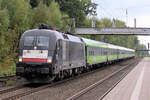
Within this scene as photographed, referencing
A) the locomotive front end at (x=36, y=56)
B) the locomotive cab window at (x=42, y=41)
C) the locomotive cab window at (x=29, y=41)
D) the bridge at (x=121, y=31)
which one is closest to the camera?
the locomotive front end at (x=36, y=56)

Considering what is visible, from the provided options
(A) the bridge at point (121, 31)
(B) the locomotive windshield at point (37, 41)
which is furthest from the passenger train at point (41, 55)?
(A) the bridge at point (121, 31)

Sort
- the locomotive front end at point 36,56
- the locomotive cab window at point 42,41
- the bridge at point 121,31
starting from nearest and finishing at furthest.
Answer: the locomotive front end at point 36,56 < the locomotive cab window at point 42,41 < the bridge at point 121,31

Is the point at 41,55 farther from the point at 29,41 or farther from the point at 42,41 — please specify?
the point at 29,41

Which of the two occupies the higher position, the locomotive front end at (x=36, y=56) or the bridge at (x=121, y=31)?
the bridge at (x=121, y=31)

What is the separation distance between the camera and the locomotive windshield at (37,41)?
13.8 m

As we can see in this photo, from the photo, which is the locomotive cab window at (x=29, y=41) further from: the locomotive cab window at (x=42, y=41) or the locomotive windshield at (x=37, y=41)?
the locomotive cab window at (x=42, y=41)

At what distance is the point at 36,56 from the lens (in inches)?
533

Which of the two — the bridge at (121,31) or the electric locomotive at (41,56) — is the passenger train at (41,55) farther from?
the bridge at (121,31)

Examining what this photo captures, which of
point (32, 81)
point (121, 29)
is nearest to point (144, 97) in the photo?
point (32, 81)

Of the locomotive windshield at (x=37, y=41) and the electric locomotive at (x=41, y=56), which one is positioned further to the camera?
the locomotive windshield at (x=37, y=41)

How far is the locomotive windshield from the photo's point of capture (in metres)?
13.8

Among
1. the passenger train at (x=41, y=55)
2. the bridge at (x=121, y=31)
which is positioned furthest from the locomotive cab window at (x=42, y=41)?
the bridge at (x=121, y=31)

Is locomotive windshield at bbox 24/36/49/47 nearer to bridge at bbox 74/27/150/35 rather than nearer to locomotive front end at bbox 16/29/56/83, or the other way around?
locomotive front end at bbox 16/29/56/83

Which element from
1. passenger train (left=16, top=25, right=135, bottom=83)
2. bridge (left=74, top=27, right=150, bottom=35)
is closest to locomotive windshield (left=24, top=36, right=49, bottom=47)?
passenger train (left=16, top=25, right=135, bottom=83)
